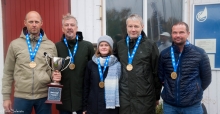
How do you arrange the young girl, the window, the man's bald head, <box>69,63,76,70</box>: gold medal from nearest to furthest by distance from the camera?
the young girl < the man's bald head < <box>69,63,76,70</box>: gold medal < the window

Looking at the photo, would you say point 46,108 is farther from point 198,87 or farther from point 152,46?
point 198,87

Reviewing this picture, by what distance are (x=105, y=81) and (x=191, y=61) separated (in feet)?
3.41

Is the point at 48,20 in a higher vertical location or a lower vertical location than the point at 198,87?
higher

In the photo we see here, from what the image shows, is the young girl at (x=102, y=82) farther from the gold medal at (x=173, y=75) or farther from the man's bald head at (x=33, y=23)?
the man's bald head at (x=33, y=23)

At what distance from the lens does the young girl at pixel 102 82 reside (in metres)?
3.02

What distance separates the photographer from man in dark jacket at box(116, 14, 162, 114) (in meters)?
3.02

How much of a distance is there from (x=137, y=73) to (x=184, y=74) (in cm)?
55

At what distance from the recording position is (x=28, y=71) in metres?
3.05

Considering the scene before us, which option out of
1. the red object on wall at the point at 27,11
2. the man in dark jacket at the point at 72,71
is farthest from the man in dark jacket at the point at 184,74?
the red object on wall at the point at 27,11

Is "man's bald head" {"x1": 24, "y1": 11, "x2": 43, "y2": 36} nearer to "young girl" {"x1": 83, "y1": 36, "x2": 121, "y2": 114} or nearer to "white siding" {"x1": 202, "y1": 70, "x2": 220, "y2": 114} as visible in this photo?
"young girl" {"x1": 83, "y1": 36, "x2": 121, "y2": 114}

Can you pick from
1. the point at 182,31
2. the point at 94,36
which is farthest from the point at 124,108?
the point at 94,36

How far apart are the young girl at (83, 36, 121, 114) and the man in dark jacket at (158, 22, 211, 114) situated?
25.4 inches

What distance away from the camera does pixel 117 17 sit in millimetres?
4953

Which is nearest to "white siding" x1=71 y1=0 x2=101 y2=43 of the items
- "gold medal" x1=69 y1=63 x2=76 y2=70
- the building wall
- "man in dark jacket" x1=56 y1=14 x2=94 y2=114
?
the building wall
